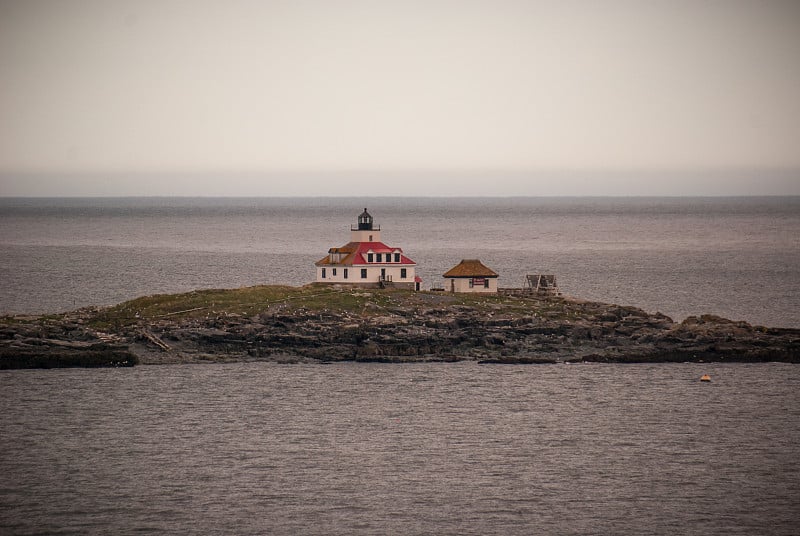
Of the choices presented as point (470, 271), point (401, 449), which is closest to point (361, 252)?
point (470, 271)

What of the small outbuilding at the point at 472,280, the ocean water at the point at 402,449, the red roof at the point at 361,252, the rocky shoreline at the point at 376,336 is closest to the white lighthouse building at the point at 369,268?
the red roof at the point at 361,252

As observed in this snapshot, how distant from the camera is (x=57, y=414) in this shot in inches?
2874

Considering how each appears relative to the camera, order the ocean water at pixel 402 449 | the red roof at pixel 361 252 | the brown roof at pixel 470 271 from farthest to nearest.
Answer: the red roof at pixel 361 252 < the brown roof at pixel 470 271 < the ocean water at pixel 402 449

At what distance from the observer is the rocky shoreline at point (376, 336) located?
90.9m

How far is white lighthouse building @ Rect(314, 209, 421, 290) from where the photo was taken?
4124 inches

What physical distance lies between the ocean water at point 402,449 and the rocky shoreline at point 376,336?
226 cm

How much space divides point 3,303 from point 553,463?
86663mm

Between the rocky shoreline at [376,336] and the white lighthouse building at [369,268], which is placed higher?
the white lighthouse building at [369,268]

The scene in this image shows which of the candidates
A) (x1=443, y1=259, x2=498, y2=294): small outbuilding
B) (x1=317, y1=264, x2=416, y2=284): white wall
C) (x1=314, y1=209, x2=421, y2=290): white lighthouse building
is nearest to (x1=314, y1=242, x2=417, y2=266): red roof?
(x1=314, y1=209, x2=421, y2=290): white lighthouse building

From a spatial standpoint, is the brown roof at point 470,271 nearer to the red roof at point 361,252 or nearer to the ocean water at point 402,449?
the red roof at point 361,252

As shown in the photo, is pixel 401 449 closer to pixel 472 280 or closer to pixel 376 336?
pixel 376 336

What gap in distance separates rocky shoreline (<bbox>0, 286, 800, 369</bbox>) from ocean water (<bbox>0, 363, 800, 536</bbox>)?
2.26 m

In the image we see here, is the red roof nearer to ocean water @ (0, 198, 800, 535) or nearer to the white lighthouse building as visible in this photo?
the white lighthouse building

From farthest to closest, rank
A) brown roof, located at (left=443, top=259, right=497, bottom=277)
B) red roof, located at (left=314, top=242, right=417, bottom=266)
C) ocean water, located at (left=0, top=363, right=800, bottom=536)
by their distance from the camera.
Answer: red roof, located at (left=314, top=242, right=417, bottom=266) → brown roof, located at (left=443, top=259, right=497, bottom=277) → ocean water, located at (left=0, top=363, right=800, bottom=536)
